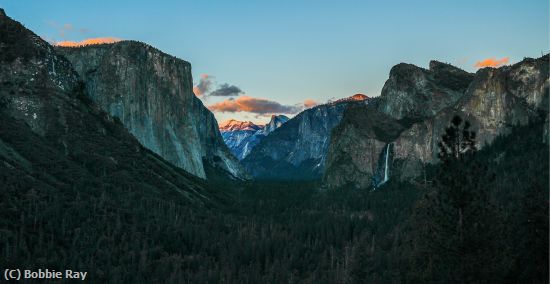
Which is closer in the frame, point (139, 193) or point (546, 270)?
point (546, 270)

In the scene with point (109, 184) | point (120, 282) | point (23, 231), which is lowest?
point (120, 282)

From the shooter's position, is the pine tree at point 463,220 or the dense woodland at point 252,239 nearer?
the pine tree at point 463,220

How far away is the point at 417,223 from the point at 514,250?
22.0 metres

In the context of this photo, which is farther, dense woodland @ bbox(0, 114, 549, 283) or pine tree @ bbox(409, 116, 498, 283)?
dense woodland @ bbox(0, 114, 549, 283)

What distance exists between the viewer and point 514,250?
65.0 m

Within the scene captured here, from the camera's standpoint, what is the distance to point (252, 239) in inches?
7283

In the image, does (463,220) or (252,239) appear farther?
(252,239)

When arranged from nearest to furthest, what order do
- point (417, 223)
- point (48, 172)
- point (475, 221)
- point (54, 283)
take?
point (475, 221)
point (417, 223)
point (54, 283)
point (48, 172)

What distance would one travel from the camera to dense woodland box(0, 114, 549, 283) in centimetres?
5741

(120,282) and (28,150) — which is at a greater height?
(28,150)

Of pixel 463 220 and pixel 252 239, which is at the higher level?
pixel 463 220

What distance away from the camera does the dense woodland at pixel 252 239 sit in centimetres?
5741

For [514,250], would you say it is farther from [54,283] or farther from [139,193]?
[139,193]


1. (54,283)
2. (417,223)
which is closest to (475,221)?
(417,223)
